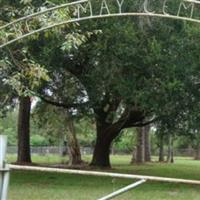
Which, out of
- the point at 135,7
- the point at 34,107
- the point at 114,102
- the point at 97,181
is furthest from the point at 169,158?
the point at 135,7

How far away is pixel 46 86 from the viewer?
2264cm

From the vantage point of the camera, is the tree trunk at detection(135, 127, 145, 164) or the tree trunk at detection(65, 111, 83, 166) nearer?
the tree trunk at detection(65, 111, 83, 166)

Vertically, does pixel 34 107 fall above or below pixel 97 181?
above

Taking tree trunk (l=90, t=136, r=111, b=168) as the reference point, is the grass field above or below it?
below

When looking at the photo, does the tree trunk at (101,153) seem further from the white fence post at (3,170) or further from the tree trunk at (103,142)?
the white fence post at (3,170)

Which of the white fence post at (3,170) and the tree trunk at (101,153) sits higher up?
the tree trunk at (101,153)

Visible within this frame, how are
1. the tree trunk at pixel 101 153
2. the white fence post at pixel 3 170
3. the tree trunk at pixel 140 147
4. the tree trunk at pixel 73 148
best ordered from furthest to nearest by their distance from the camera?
1. the tree trunk at pixel 140 147
2. the tree trunk at pixel 73 148
3. the tree trunk at pixel 101 153
4. the white fence post at pixel 3 170

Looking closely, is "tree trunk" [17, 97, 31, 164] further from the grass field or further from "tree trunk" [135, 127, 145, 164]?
"tree trunk" [135, 127, 145, 164]

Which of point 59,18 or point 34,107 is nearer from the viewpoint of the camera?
point 59,18

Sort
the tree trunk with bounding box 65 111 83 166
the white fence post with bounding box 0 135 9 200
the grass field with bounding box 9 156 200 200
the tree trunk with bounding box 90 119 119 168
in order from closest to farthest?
the white fence post with bounding box 0 135 9 200, the grass field with bounding box 9 156 200 200, the tree trunk with bounding box 90 119 119 168, the tree trunk with bounding box 65 111 83 166

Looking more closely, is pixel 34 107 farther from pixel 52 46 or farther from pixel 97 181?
pixel 52 46

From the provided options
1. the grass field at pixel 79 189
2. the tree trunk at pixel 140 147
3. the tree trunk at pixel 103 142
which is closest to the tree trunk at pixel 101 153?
the tree trunk at pixel 103 142

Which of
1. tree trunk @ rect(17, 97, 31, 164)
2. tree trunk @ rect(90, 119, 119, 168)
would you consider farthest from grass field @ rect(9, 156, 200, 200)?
tree trunk @ rect(17, 97, 31, 164)

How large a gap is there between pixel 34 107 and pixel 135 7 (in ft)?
68.8
